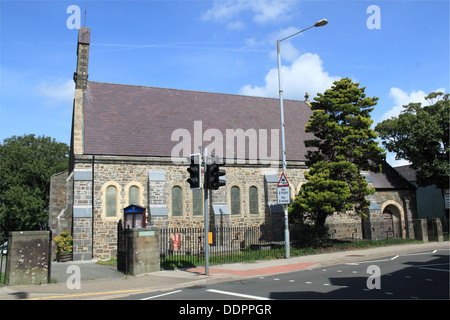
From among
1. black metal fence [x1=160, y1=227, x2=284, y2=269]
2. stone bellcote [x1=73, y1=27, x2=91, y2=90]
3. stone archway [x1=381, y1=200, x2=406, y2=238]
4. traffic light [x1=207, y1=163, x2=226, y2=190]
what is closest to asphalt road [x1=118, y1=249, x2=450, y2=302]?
black metal fence [x1=160, y1=227, x2=284, y2=269]

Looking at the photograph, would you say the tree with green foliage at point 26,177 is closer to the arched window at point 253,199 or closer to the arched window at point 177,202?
the arched window at point 177,202

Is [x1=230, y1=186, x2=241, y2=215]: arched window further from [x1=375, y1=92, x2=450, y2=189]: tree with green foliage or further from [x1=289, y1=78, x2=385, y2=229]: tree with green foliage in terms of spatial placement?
[x1=375, y1=92, x2=450, y2=189]: tree with green foliage

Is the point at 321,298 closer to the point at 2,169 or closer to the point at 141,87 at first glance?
the point at 141,87

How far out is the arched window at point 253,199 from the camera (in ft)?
87.9

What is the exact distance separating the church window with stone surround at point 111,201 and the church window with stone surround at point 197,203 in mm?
5137

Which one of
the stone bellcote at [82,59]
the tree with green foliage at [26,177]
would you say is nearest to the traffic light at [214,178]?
the stone bellcote at [82,59]

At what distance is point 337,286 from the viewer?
1094 cm

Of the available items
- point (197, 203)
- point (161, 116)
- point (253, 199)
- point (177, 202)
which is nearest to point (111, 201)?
point (177, 202)

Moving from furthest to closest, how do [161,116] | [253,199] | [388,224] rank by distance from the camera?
[388,224] < [161,116] < [253,199]

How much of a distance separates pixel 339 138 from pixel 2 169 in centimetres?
3990

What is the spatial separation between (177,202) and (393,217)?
59.9ft

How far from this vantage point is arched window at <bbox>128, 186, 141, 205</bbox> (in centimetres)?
2362

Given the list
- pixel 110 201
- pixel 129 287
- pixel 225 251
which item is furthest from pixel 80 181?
pixel 129 287

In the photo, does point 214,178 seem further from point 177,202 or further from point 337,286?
point 177,202
